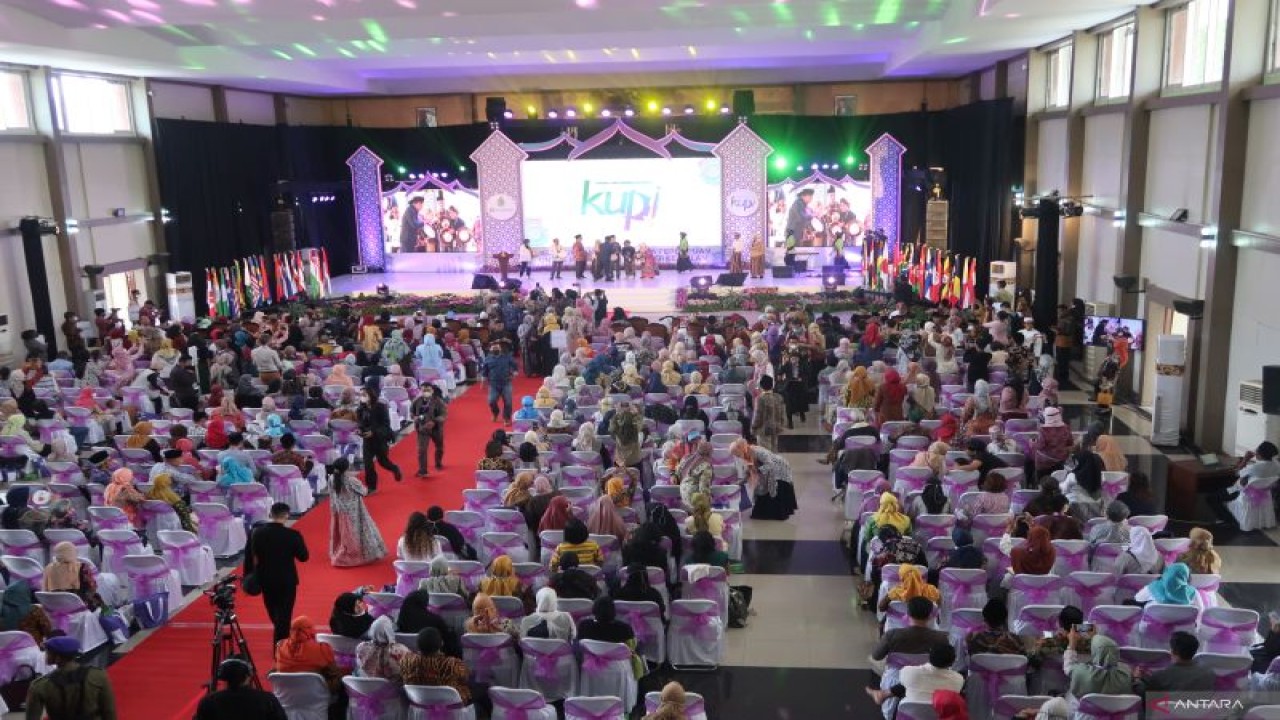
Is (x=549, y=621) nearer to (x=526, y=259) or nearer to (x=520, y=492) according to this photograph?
(x=520, y=492)

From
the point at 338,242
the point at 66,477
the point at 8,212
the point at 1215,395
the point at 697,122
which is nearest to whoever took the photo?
the point at 66,477

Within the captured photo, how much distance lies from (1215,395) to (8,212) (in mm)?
20231

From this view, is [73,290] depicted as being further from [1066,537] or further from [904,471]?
[1066,537]

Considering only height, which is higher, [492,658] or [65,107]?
[65,107]

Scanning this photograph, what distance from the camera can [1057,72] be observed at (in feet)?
71.4

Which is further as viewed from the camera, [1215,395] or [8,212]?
[8,212]

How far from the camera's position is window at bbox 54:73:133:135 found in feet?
69.8

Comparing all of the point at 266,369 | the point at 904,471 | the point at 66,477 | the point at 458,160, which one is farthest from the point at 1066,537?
the point at 458,160

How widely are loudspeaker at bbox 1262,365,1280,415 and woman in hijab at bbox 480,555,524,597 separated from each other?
8.47 metres

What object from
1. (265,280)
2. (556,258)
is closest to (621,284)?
(556,258)

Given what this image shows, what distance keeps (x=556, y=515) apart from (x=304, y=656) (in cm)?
281

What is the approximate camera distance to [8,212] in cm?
1966

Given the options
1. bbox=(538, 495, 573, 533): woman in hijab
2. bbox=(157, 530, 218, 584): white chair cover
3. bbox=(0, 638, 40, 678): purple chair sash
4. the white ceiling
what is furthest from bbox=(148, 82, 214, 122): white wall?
bbox=(538, 495, 573, 533): woman in hijab

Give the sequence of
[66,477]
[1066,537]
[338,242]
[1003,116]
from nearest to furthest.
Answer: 1. [1066,537]
2. [66,477]
3. [1003,116]
4. [338,242]
